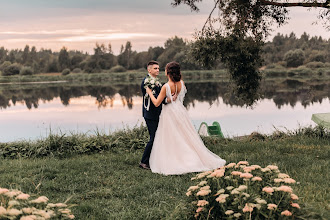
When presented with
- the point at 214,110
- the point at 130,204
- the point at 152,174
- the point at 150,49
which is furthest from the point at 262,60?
the point at 150,49

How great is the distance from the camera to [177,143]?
783cm

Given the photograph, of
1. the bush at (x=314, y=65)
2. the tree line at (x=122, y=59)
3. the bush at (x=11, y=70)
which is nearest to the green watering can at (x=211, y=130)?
the tree line at (x=122, y=59)

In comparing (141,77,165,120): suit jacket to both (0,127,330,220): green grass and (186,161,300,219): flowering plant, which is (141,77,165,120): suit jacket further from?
(186,161,300,219): flowering plant

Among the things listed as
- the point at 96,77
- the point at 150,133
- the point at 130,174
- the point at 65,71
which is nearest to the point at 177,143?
the point at 150,133

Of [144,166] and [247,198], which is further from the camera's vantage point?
[144,166]

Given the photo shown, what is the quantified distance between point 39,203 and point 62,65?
67.7m

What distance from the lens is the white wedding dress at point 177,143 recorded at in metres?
7.75

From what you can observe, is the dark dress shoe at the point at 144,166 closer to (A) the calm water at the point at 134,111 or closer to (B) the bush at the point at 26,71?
(A) the calm water at the point at 134,111

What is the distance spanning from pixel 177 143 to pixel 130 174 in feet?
3.79

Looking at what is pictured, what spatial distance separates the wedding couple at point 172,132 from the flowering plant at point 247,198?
3352mm

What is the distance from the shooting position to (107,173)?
25.3 feet

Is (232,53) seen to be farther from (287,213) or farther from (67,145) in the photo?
(287,213)

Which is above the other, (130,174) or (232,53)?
(232,53)

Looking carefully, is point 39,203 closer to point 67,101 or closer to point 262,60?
point 262,60
